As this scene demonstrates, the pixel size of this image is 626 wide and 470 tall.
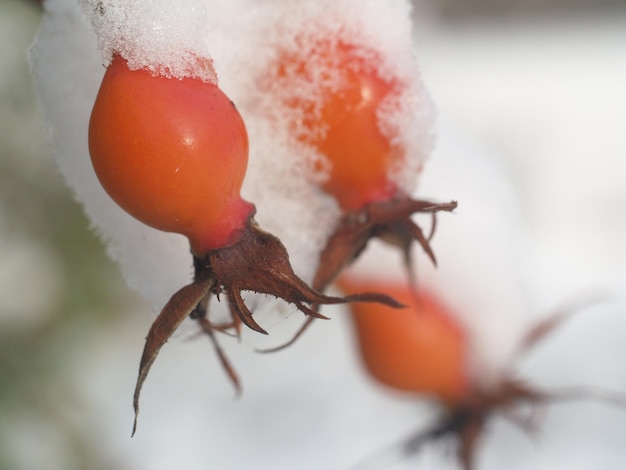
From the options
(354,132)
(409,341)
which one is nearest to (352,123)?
(354,132)

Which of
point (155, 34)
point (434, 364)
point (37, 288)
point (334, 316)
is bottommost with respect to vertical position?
point (334, 316)

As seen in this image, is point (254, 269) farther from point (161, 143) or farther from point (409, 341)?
point (409, 341)

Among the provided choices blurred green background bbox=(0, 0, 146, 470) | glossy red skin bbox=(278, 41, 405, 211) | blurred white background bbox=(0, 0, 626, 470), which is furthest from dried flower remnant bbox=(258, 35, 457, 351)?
blurred green background bbox=(0, 0, 146, 470)

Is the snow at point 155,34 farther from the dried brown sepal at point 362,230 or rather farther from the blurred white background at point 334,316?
the blurred white background at point 334,316

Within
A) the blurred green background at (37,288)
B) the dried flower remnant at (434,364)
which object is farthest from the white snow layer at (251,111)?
the blurred green background at (37,288)

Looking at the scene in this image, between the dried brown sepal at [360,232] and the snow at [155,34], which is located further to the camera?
the dried brown sepal at [360,232]

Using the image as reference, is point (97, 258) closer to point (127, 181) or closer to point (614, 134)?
point (127, 181)

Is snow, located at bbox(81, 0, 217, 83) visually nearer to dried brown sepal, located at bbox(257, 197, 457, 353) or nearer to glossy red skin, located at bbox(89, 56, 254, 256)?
glossy red skin, located at bbox(89, 56, 254, 256)
